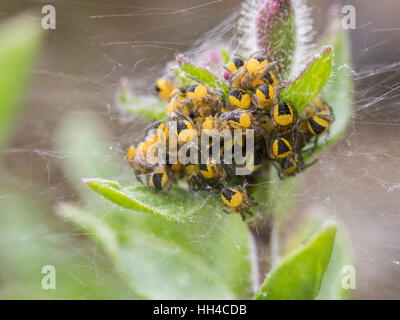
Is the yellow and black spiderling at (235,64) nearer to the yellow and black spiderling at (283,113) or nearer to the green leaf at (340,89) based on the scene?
the yellow and black spiderling at (283,113)

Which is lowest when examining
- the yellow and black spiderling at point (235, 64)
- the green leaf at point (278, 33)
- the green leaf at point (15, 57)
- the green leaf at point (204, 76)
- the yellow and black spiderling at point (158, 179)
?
the yellow and black spiderling at point (158, 179)

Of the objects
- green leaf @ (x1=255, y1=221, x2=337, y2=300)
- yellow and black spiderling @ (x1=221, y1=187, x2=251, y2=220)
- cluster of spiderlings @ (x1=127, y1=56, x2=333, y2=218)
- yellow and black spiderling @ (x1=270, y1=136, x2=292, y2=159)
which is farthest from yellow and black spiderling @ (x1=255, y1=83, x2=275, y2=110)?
green leaf @ (x1=255, y1=221, x2=337, y2=300)

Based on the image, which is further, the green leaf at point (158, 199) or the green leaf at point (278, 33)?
the green leaf at point (278, 33)

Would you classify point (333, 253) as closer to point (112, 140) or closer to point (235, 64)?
point (235, 64)

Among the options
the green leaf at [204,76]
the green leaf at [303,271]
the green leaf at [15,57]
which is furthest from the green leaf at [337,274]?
the green leaf at [15,57]
